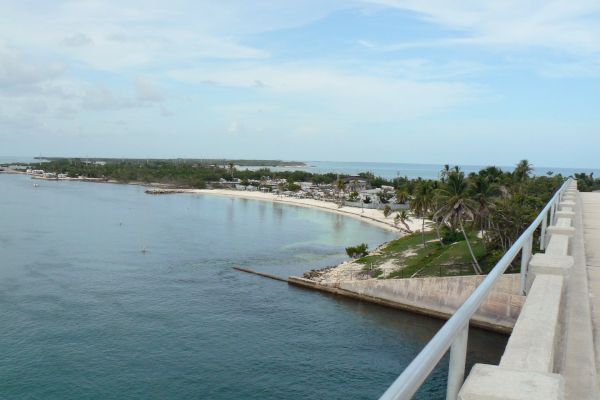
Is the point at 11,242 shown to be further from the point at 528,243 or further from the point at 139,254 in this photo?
the point at 528,243

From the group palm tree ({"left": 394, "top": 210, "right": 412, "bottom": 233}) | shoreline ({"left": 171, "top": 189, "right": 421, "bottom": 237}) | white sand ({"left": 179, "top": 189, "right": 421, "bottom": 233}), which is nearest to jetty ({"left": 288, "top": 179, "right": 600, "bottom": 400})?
palm tree ({"left": 394, "top": 210, "right": 412, "bottom": 233})

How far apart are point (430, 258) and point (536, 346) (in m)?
45.1

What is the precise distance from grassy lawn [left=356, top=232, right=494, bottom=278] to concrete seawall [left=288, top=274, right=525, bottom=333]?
3128mm

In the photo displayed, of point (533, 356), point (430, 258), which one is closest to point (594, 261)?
point (533, 356)

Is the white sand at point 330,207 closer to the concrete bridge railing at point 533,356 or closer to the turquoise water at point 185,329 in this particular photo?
the turquoise water at point 185,329

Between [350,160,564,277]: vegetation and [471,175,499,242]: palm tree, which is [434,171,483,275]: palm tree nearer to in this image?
[350,160,564,277]: vegetation

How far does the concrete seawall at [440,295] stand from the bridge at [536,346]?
18656 mm

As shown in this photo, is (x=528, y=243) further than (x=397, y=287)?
No

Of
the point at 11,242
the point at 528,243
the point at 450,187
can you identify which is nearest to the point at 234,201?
the point at 11,242

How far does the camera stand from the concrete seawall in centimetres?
2900

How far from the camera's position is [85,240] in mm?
64312

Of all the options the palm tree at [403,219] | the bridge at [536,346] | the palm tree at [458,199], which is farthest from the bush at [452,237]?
the bridge at [536,346]

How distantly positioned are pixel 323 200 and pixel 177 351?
10252 centimetres

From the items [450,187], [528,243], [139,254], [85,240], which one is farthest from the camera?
[85,240]
